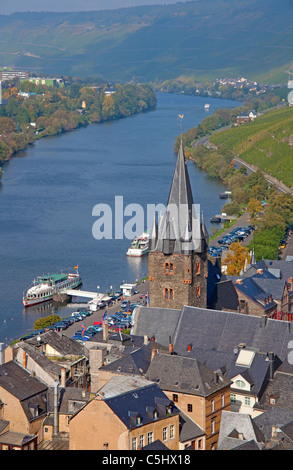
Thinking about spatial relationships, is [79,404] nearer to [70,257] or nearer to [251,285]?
[251,285]

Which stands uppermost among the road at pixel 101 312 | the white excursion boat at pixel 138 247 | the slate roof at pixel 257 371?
the slate roof at pixel 257 371

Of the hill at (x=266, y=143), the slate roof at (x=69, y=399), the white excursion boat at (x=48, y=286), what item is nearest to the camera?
the slate roof at (x=69, y=399)

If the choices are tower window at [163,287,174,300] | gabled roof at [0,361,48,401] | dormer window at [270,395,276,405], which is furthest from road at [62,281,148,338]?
dormer window at [270,395,276,405]

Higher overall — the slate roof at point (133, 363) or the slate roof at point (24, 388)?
the slate roof at point (133, 363)

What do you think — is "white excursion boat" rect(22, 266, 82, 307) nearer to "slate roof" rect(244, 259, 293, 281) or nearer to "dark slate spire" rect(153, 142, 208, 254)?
"slate roof" rect(244, 259, 293, 281)

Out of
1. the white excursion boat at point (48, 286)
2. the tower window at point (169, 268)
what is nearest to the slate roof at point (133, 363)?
the tower window at point (169, 268)

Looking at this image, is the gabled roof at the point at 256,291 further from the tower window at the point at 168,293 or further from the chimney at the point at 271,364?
the chimney at the point at 271,364

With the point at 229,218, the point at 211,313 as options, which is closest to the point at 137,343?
the point at 211,313
